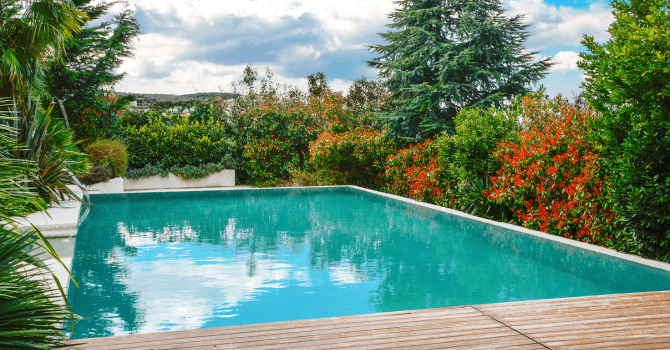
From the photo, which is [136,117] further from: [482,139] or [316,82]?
[482,139]

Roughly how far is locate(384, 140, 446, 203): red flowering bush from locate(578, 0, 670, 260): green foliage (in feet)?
15.5

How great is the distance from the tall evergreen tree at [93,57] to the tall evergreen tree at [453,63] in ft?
32.7

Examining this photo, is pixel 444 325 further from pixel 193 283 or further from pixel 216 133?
pixel 216 133

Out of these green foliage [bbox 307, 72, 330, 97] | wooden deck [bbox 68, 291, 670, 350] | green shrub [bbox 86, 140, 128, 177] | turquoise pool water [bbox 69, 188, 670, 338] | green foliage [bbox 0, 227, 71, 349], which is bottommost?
turquoise pool water [bbox 69, 188, 670, 338]

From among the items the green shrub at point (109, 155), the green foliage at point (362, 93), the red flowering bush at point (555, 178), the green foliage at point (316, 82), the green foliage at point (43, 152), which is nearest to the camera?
the red flowering bush at point (555, 178)

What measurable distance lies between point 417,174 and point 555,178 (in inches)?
167

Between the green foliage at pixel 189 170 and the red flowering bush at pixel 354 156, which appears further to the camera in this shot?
the green foliage at pixel 189 170

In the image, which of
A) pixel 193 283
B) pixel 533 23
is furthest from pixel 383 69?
pixel 193 283

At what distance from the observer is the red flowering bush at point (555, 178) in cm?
572

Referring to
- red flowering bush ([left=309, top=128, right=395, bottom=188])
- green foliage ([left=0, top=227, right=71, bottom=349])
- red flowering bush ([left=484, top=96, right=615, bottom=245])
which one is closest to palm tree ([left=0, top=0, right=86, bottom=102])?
green foliage ([left=0, top=227, right=71, bottom=349])

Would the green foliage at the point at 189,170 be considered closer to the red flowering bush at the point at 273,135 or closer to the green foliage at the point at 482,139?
the red flowering bush at the point at 273,135

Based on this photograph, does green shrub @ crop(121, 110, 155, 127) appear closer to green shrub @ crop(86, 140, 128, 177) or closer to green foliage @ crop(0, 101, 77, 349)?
green shrub @ crop(86, 140, 128, 177)

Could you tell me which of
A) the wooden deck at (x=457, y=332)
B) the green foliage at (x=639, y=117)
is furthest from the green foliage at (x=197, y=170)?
the wooden deck at (x=457, y=332)

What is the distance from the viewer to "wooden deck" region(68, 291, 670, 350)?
241 cm
